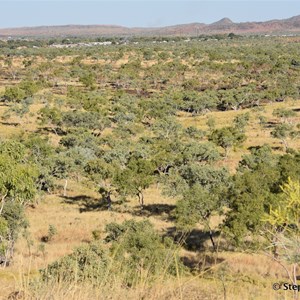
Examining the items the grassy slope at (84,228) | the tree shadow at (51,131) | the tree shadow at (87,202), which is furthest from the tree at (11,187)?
the tree shadow at (51,131)

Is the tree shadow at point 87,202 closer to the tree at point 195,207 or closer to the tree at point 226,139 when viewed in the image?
the tree at point 195,207

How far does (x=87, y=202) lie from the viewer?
3688 cm

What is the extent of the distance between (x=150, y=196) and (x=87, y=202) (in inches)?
209

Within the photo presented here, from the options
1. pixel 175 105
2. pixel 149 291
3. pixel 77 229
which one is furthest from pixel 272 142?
pixel 149 291

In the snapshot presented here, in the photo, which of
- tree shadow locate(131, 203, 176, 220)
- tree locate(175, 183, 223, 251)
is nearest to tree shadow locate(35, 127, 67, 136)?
tree shadow locate(131, 203, 176, 220)

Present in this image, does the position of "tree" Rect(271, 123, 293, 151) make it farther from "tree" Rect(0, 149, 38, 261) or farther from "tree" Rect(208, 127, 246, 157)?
"tree" Rect(0, 149, 38, 261)

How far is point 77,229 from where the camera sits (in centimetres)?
2853

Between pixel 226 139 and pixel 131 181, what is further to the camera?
pixel 226 139

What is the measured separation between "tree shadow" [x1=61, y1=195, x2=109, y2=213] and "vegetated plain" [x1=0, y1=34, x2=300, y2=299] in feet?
0.56

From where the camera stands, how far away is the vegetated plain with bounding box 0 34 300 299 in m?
6.08

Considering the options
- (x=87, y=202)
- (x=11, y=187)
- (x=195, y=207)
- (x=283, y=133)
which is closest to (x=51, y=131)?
(x=87, y=202)

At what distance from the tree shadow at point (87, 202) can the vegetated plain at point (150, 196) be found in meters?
0.17

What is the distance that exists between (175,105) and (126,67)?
42662 mm

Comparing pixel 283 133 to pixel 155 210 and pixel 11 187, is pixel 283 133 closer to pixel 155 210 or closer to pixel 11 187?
→ pixel 155 210
